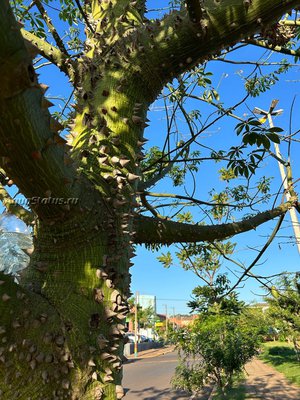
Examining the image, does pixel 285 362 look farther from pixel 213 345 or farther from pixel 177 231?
pixel 177 231

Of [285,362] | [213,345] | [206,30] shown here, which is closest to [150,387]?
[213,345]

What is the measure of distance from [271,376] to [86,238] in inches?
526

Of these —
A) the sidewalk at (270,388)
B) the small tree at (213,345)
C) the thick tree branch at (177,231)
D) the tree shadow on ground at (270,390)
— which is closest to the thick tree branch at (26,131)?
the thick tree branch at (177,231)

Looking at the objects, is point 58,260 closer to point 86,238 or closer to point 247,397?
point 86,238

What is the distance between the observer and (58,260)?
126cm

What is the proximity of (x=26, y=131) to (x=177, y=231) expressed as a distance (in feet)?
3.75

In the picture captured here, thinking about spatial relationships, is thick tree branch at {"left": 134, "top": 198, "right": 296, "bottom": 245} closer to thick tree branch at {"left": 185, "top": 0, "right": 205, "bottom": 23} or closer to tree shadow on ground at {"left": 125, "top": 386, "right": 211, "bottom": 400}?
thick tree branch at {"left": 185, "top": 0, "right": 205, "bottom": 23}

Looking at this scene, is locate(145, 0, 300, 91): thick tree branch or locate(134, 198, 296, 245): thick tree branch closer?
locate(145, 0, 300, 91): thick tree branch

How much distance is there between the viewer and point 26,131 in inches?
38.2

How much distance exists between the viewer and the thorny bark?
1.01 m

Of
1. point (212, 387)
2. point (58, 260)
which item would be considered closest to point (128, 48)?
point (58, 260)

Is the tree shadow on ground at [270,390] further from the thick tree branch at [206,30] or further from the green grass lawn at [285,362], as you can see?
the thick tree branch at [206,30]

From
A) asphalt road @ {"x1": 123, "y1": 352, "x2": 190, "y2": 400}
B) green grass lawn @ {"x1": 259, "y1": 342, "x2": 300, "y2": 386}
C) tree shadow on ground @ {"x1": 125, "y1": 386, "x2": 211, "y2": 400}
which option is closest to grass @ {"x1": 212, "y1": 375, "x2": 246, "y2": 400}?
tree shadow on ground @ {"x1": 125, "y1": 386, "x2": 211, "y2": 400}

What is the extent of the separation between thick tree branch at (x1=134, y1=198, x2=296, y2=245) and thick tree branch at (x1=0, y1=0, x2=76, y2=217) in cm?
69
